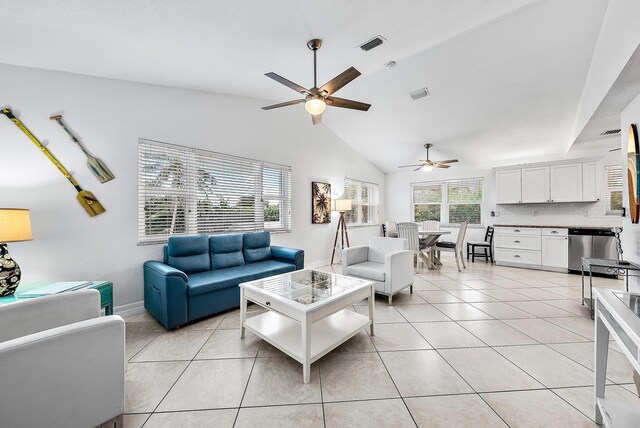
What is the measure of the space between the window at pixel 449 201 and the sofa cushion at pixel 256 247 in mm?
4894

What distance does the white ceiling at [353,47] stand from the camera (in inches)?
76.8

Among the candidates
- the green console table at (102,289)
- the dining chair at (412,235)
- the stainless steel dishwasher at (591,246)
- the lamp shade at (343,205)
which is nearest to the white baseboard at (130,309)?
the green console table at (102,289)

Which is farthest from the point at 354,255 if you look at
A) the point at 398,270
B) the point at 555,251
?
the point at 555,251

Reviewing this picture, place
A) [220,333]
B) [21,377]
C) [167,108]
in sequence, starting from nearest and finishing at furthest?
[21,377] < [220,333] < [167,108]

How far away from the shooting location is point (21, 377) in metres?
0.98

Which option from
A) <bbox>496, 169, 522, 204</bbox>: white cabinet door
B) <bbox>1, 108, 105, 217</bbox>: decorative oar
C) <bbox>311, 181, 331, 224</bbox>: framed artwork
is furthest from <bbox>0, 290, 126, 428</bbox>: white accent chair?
<bbox>496, 169, 522, 204</bbox>: white cabinet door

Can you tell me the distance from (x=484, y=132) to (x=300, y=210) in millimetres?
3845

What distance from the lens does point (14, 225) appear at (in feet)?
6.24

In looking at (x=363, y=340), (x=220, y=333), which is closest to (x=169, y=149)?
(x=220, y=333)

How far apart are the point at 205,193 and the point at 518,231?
19.6ft

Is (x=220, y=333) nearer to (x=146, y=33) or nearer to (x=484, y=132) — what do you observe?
(x=146, y=33)

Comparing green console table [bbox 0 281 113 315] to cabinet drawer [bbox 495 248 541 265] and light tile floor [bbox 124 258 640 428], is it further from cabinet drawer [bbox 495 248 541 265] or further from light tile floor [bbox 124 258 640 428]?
cabinet drawer [bbox 495 248 541 265]

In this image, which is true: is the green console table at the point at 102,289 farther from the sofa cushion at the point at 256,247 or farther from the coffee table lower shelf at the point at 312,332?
the sofa cushion at the point at 256,247

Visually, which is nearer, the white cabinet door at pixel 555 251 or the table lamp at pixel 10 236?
the table lamp at pixel 10 236
